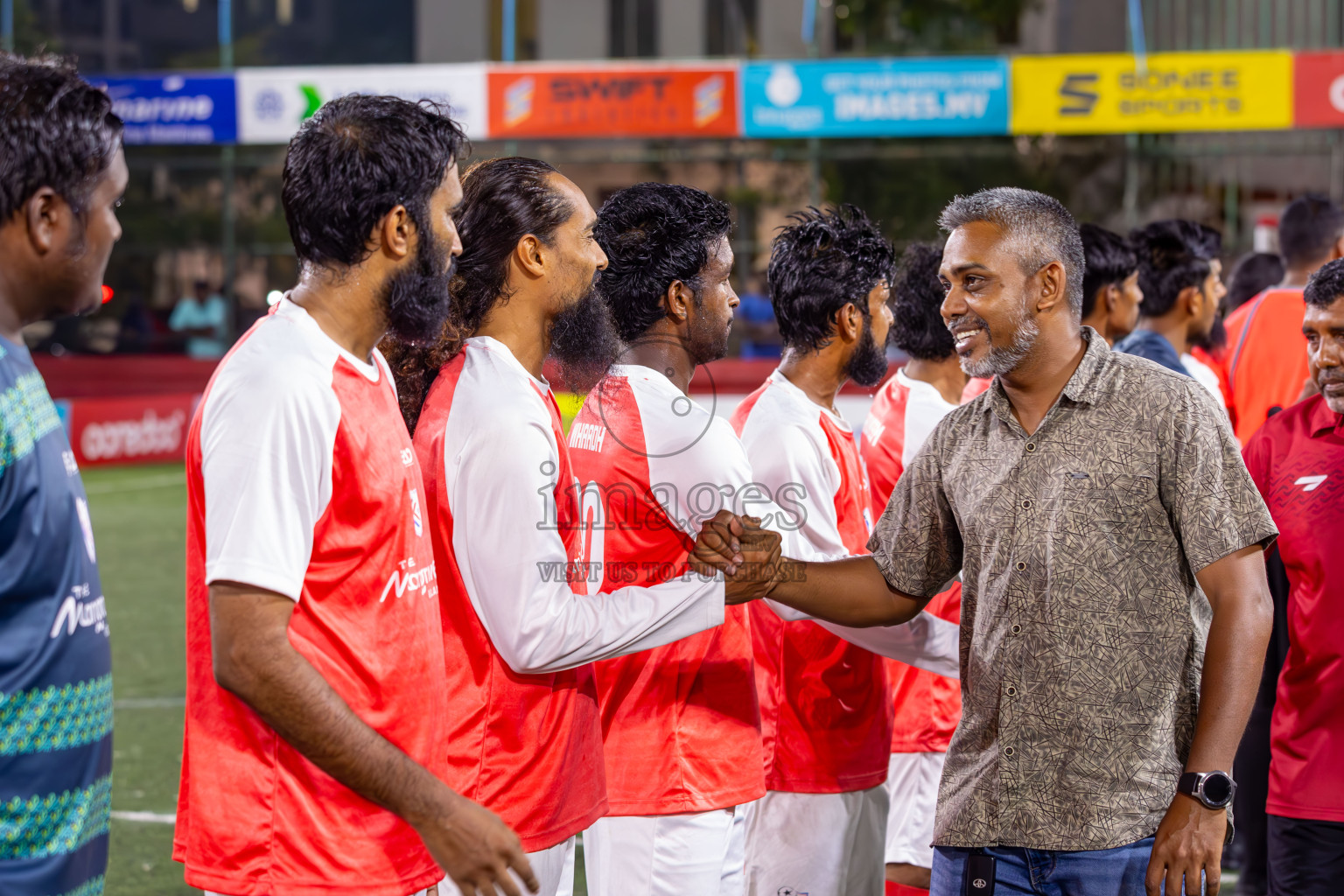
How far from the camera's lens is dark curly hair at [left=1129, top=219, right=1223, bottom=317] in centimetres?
583

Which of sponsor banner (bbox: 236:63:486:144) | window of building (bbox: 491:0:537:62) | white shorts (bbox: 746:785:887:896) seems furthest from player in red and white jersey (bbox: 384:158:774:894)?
window of building (bbox: 491:0:537:62)

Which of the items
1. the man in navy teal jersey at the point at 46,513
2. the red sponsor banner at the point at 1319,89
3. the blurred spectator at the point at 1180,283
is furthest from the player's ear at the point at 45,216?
the red sponsor banner at the point at 1319,89

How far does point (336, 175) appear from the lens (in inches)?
88.7

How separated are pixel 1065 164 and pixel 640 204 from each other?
18388 millimetres

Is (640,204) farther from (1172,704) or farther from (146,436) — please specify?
(146,436)

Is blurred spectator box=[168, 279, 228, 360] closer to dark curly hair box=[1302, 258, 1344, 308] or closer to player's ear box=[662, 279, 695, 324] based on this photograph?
player's ear box=[662, 279, 695, 324]

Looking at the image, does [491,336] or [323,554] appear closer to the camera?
[323,554]

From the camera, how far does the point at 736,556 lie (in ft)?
9.66

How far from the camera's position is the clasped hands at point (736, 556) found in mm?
2945

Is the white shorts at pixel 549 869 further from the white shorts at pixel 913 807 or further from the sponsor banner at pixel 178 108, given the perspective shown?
the sponsor banner at pixel 178 108

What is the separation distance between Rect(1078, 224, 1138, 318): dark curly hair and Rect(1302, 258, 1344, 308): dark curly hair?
173 centimetres

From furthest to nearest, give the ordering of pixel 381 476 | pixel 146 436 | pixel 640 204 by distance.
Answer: pixel 146 436, pixel 640 204, pixel 381 476

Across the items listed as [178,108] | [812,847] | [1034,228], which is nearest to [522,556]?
[1034,228]

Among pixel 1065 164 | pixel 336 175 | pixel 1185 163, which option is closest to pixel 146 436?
pixel 1065 164
